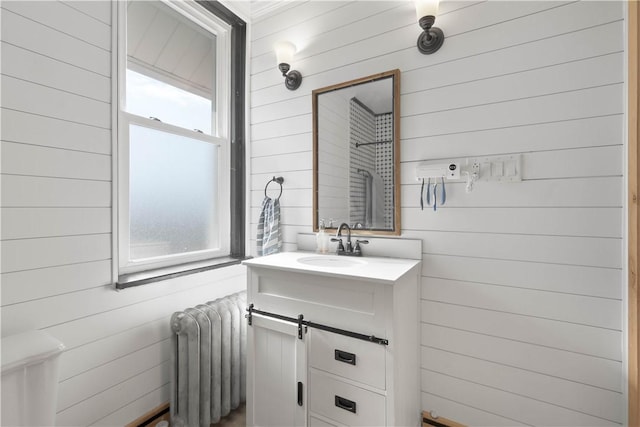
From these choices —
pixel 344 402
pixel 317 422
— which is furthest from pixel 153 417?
pixel 344 402

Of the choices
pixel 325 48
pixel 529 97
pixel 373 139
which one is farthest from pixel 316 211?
pixel 529 97

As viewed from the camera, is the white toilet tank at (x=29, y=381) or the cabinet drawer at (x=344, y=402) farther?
the cabinet drawer at (x=344, y=402)

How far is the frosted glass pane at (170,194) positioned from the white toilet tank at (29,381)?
0.63 meters

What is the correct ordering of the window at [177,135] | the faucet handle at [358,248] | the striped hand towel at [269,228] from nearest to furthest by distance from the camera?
the window at [177,135], the faucet handle at [358,248], the striped hand towel at [269,228]

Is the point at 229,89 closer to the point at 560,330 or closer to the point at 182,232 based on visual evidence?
the point at 182,232

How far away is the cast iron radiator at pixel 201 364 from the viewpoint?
4.92ft

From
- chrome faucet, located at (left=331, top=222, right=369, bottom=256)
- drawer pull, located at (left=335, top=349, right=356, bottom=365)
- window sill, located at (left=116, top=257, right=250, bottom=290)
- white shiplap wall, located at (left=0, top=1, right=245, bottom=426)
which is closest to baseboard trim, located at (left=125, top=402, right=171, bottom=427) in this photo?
white shiplap wall, located at (left=0, top=1, right=245, bottom=426)

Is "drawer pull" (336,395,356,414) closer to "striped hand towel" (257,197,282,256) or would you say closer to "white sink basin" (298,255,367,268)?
"white sink basin" (298,255,367,268)

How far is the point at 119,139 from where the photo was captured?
1.49 meters

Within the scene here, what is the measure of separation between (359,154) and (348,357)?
1.04 meters

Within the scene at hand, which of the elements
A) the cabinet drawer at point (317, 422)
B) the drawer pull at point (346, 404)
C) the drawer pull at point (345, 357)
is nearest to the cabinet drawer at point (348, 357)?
the drawer pull at point (345, 357)

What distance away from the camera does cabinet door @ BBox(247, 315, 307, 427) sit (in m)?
1.37

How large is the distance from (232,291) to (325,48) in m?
1.66

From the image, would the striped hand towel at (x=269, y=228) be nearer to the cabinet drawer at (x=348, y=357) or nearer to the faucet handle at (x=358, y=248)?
the faucet handle at (x=358, y=248)
